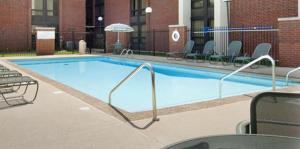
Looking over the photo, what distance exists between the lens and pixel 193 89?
10375 millimetres

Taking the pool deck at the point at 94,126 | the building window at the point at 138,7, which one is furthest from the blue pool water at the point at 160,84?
the building window at the point at 138,7

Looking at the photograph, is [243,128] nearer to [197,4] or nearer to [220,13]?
[220,13]

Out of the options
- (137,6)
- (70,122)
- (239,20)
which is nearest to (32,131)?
(70,122)

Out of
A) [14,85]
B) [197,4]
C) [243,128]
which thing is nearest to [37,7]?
[197,4]

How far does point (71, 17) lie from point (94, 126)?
25.0 meters

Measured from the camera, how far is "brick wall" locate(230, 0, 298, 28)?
1440 centimetres

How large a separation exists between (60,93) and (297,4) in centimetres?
1072

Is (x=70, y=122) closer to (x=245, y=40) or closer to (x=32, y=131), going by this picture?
(x=32, y=131)

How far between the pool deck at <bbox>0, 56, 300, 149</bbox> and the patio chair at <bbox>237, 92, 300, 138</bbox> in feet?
5.48

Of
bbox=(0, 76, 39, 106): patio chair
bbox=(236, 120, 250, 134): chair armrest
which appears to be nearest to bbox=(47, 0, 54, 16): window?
bbox=(0, 76, 39, 106): patio chair

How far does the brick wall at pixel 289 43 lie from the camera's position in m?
12.4

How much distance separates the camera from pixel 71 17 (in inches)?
1123

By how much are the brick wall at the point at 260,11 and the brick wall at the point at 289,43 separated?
1.74 meters

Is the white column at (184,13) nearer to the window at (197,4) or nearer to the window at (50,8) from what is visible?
the window at (197,4)
